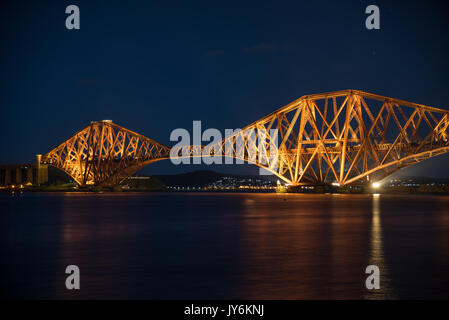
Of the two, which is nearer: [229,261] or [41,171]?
[229,261]

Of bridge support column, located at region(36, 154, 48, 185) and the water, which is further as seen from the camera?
bridge support column, located at region(36, 154, 48, 185)

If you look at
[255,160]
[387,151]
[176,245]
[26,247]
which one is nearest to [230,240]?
[176,245]

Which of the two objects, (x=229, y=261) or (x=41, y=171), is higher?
(x=41, y=171)

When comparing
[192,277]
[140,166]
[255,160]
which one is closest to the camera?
[192,277]

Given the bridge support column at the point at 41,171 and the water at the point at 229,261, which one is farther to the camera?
the bridge support column at the point at 41,171

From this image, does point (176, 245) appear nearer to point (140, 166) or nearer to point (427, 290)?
point (427, 290)

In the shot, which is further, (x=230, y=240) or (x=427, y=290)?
(x=230, y=240)

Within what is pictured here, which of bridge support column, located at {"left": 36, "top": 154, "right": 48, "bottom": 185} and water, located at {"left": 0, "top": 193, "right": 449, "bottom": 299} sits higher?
bridge support column, located at {"left": 36, "top": 154, "right": 48, "bottom": 185}

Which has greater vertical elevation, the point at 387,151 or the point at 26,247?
the point at 387,151

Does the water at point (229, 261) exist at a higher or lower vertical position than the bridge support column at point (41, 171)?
lower
